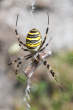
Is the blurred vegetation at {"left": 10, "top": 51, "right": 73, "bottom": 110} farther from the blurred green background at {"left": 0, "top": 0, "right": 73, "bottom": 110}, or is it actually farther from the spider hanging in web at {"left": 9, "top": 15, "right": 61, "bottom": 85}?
the spider hanging in web at {"left": 9, "top": 15, "right": 61, "bottom": 85}

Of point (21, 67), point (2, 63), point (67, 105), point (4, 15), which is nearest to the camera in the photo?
point (21, 67)

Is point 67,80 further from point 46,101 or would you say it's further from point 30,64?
point 30,64

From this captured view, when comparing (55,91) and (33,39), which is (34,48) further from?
(55,91)

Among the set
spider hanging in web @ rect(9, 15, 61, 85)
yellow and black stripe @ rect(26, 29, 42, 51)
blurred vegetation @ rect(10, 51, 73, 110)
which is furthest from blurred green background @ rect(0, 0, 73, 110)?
yellow and black stripe @ rect(26, 29, 42, 51)

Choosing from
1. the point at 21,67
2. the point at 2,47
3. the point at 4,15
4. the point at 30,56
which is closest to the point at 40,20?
the point at 21,67

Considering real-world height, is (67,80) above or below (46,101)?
above

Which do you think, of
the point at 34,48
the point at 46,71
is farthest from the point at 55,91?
the point at 34,48

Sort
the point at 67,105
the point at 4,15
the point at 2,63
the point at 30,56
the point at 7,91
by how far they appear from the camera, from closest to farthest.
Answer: the point at 30,56, the point at 67,105, the point at 7,91, the point at 2,63, the point at 4,15

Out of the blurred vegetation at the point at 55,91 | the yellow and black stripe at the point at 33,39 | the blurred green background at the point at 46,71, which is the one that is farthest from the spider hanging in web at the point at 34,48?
the blurred vegetation at the point at 55,91
